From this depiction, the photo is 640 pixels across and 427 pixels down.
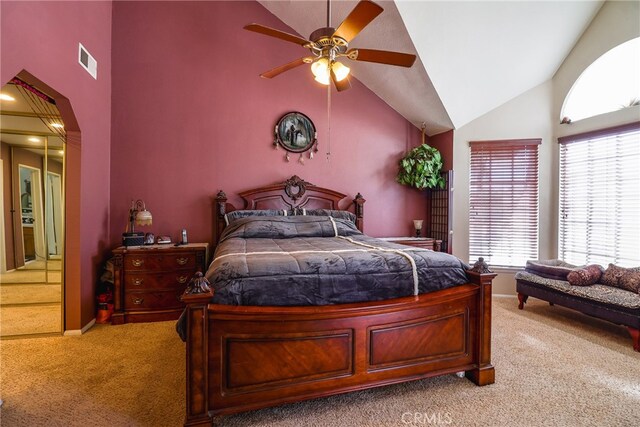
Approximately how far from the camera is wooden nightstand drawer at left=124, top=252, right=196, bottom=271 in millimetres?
3137

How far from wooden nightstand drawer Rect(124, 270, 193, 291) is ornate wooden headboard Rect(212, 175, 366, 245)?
67cm

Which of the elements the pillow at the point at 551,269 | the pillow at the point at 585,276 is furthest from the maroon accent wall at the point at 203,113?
the pillow at the point at 585,276

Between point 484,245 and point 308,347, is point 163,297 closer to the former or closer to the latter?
point 308,347

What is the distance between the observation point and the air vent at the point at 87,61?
2840 millimetres

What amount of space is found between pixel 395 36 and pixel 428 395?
3.40 metres

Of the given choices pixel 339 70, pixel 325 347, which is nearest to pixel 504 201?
pixel 339 70

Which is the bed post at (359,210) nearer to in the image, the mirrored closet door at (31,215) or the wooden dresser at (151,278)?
the wooden dresser at (151,278)

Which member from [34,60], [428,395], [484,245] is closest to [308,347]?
[428,395]

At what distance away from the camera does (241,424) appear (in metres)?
1.68

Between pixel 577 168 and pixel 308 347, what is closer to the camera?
pixel 308 347

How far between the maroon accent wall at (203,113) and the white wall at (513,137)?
138cm

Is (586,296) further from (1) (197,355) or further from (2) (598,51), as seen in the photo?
(1) (197,355)

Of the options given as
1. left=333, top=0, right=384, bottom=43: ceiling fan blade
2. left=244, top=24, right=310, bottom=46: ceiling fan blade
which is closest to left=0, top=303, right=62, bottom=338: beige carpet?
left=244, top=24, right=310, bottom=46: ceiling fan blade

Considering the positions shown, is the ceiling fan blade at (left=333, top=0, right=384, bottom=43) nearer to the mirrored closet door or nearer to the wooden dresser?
the wooden dresser
